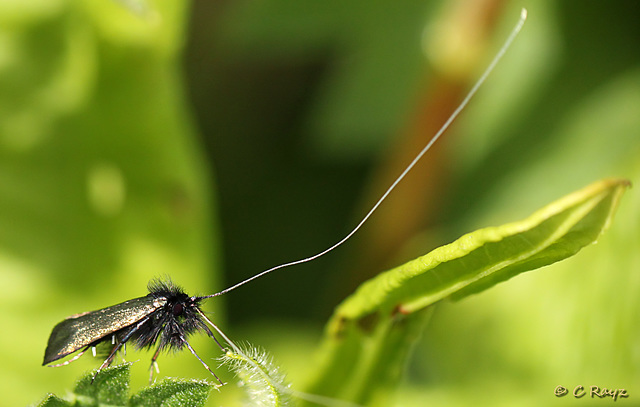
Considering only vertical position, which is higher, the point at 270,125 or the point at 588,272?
the point at 270,125

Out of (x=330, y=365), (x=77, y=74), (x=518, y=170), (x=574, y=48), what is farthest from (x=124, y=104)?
(x=574, y=48)

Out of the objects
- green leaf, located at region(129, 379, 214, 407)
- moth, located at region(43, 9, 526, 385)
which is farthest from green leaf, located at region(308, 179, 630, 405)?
green leaf, located at region(129, 379, 214, 407)

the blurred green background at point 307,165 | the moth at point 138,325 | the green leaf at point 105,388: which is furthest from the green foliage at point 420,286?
the blurred green background at point 307,165

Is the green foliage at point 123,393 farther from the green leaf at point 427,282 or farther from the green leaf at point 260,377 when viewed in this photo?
the green leaf at point 427,282

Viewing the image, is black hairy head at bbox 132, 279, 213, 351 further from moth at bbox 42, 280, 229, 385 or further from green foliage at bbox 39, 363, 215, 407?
green foliage at bbox 39, 363, 215, 407

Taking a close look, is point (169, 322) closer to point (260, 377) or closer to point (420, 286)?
point (260, 377)

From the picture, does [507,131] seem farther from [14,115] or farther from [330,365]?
[14,115]
